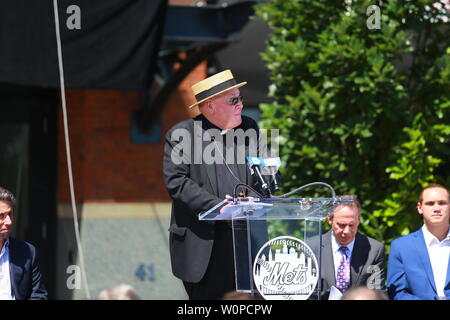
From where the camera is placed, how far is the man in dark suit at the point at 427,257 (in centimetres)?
529

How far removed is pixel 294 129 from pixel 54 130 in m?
3.41

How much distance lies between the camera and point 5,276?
516 cm

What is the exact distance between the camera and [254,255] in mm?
4332

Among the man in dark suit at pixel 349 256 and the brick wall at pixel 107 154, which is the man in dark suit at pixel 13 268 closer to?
the man in dark suit at pixel 349 256

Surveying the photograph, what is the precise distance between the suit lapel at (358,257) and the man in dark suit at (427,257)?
187mm

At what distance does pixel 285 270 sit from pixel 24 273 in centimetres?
162

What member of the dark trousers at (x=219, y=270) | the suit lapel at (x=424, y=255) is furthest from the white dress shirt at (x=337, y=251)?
the dark trousers at (x=219, y=270)

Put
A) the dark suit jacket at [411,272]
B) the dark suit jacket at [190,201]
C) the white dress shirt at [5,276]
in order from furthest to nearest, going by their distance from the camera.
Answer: the dark suit jacket at [411,272] → the white dress shirt at [5,276] → the dark suit jacket at [190,201]

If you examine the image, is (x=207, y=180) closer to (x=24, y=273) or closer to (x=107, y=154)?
(x=24, y=273)

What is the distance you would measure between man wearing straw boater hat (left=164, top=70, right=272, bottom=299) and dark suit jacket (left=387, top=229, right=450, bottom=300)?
→ 1.05 m

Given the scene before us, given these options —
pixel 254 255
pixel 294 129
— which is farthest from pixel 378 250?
pixel 294 129
